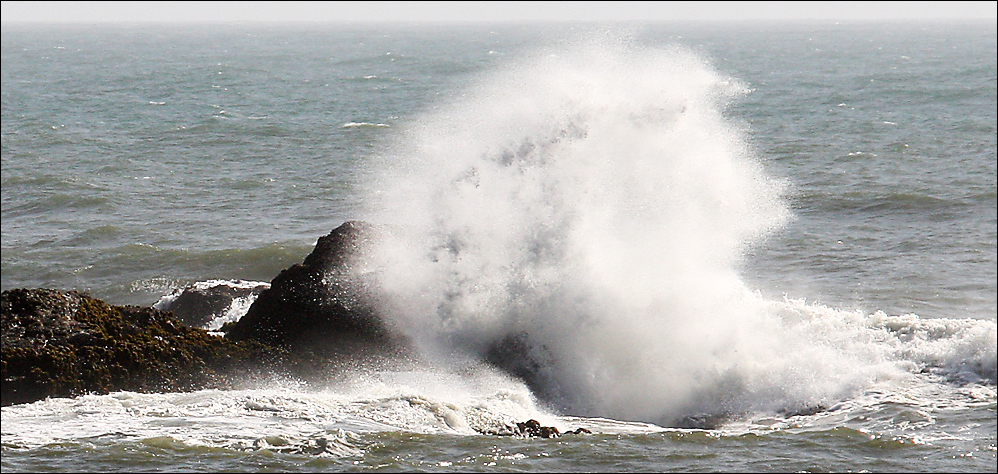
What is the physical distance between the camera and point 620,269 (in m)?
14.8

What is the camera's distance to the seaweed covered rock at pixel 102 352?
10.7 m

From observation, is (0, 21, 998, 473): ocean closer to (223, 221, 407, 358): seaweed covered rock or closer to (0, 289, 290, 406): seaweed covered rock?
(0, 289, 290, 406): seaweed covered rock

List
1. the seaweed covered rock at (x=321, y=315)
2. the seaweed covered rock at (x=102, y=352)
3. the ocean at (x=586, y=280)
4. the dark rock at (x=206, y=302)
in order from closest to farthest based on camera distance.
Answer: the ocean at (x=586, y=280) < the seaweed covered rock at (x=102, y=352) < the seaweed covered rock at (x=321, y=315) < the dark rock at (x=206, y=302)

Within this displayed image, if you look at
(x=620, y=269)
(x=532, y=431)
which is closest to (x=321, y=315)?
(x=532, y=431)

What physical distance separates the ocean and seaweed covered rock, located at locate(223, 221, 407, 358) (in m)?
0.40

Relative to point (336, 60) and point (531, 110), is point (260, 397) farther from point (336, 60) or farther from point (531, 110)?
point (336, 60)

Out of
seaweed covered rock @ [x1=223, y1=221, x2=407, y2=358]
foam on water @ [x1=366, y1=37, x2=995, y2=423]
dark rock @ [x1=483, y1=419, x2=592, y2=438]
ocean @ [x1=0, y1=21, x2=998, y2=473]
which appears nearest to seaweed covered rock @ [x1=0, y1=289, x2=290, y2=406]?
ocean @ [x1=0, y1=21, x2=998, y2=473]

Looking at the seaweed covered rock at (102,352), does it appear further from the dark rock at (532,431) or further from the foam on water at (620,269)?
the dark rock at (532,431)

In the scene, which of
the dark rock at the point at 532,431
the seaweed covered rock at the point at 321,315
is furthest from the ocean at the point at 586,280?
the seaweed covered rock at the point at 321,315

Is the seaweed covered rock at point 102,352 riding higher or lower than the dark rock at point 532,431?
higher

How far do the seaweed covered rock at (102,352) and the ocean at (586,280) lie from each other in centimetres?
28

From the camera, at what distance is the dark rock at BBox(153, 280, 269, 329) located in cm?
1551

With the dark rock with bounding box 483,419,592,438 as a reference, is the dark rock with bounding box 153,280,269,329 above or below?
above

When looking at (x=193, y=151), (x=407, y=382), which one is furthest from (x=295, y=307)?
(x=193, y=151)
